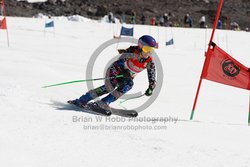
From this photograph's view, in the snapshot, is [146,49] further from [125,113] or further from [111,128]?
[111,128]

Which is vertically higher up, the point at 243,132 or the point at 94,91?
the point at 94,91

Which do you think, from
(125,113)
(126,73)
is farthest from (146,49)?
(125,113)

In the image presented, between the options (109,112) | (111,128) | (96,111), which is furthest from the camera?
(96,111)

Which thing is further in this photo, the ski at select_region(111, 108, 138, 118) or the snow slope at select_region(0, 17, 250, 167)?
the ski at select_region(111, 108, 138, 118)

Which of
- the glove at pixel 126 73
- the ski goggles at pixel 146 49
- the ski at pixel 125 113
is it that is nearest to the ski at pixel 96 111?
the ski at pixel 125 113

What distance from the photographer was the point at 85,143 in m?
4.71

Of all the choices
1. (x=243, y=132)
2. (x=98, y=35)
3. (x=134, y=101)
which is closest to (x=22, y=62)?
(x=134, y=101)

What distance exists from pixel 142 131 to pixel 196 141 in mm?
782

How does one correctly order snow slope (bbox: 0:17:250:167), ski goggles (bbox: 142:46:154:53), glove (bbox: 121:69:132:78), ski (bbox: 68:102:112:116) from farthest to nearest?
1. glove (bbox: 121:69:132:78)
2. ski goggles (bbox: 142:46:154:53)
3. ski (bbox: 68:102:112:116)
4. snow slope (bbox: 0:17:250:167)

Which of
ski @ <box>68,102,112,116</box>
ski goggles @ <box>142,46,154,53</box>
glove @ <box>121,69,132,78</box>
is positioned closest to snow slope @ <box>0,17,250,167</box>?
ski @ <box>68,102,112,116</box>

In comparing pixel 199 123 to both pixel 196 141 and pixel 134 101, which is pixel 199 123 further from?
pixel 134 101

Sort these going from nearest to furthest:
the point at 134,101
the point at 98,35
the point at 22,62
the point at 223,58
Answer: the point at 223,58
the point at 134,101
the point at 22,62
the point at 98,35

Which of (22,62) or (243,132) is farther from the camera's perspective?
(22,62)

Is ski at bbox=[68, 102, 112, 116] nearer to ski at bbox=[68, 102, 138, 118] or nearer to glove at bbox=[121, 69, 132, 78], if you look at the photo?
ski at bbox=[68, 102, 138, 118]
